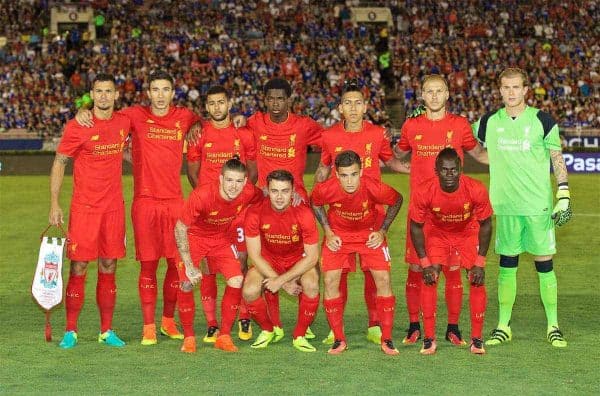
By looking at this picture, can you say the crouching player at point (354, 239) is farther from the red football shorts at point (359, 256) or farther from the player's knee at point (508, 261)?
the player's knee at point (508, 261)

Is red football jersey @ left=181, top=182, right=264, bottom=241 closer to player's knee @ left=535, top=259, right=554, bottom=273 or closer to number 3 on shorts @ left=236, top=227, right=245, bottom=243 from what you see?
number 3 on shorts @ left=236, top=227, right=245, bottom=243

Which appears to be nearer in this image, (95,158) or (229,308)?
(229,308)

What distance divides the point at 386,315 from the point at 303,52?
27.5 metres

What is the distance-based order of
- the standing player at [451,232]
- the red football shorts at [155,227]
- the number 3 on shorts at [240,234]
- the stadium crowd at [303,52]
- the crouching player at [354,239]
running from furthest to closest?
the stadium crowd at [303,52]
the number 3 on shorts at [240,234]
the red football shorts at [155,227]
the crouching player at [354,239]
the standing player at [451,232]

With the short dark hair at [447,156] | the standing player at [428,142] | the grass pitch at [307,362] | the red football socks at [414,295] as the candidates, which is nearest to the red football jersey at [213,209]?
the grass pitch at [307,362]

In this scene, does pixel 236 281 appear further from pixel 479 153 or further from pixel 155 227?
pixel 479 153

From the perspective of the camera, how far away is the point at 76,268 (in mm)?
8609

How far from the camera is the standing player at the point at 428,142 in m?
8.49

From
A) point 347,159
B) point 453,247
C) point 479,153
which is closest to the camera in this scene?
point 347,159

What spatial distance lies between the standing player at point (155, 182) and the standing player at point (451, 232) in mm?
2085

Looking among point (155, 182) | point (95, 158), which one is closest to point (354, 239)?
point (155, 182)

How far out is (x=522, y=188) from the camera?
857 centimetres

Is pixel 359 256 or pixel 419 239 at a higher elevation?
pixel 419 239

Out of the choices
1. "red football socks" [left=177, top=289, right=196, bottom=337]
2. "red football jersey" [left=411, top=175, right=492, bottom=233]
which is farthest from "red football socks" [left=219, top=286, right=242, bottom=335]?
"red football jersey" [left=411, top=175, right=492, bottom=233]
